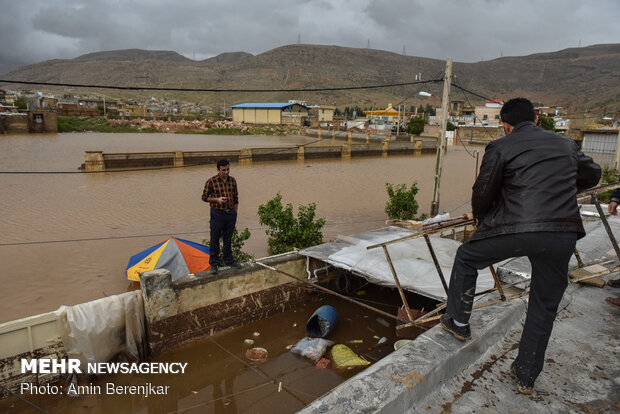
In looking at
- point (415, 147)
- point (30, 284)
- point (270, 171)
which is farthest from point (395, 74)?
point (30, 284)

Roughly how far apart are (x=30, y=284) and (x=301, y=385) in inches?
263

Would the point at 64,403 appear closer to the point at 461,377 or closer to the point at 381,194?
the point at 461,377

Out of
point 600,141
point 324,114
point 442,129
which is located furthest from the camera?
point 324,114

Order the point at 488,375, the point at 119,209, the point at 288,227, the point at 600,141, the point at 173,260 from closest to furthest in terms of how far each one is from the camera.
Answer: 1. the point at 488,375
2. the point at 173,260
3. the point at 288,227
4. the point at 119,209
5. the point at 600,141

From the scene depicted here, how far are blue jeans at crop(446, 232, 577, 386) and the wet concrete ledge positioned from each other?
25cm

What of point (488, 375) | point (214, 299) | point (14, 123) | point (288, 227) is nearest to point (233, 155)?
point (288, 227)

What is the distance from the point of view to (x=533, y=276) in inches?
93.1

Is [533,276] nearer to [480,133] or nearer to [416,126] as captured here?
[480,133]

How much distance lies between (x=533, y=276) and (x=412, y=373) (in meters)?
0.95

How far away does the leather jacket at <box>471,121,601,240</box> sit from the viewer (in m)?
2.18

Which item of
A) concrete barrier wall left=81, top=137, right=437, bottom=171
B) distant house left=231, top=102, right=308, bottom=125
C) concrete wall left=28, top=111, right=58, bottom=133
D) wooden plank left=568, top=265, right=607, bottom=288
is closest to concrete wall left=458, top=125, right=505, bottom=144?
concrete barrier wall left=81, top=137, right=437, bottom=171

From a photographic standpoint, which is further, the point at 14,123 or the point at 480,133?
the point at 480,133

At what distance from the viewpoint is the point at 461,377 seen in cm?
254

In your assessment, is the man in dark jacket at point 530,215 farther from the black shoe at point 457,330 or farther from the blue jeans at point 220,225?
the blue jeans at point 220,225
